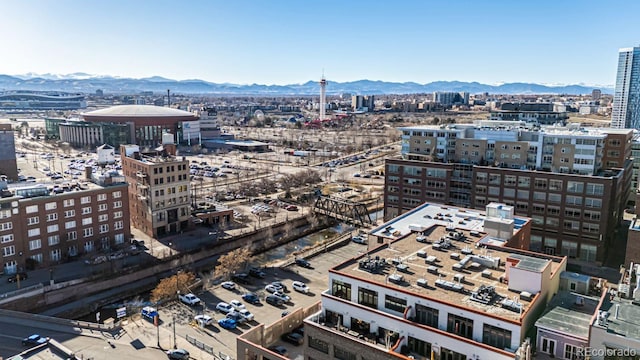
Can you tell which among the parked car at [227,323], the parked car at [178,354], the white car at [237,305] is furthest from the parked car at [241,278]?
the parked car at [178,354]

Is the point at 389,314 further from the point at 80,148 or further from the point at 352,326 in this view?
the point at 80,148

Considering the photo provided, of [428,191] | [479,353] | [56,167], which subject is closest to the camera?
[479,353]

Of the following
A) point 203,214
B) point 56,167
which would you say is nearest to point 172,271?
point 203,214

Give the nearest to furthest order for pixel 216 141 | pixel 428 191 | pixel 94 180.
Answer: pixel 94 180, pixel 428 191, pixel 216 141

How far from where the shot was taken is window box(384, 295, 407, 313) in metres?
23.5

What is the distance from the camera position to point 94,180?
60.3 m

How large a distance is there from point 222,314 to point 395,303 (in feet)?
75.6

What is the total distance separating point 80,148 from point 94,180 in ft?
342

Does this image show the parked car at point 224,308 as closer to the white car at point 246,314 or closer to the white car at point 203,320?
the white car at point 246,314

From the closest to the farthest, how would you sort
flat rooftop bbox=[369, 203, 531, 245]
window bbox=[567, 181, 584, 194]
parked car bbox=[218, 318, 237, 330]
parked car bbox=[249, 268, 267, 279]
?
flat rooftop bbox=[369, 203, 531, 245] → parked car bbox=[218, 318, 237, 330] → parked car bbox=[249, 268, 267, 279] → window bbox=[567, 181, 584, 194]

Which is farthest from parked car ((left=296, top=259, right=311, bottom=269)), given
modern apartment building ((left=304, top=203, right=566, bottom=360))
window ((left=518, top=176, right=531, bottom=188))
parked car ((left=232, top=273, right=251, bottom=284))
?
window ((left=518, top=176, right=531, bottom=188))

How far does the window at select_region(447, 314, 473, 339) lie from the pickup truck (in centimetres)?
2833

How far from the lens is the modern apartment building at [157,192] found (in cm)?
6188

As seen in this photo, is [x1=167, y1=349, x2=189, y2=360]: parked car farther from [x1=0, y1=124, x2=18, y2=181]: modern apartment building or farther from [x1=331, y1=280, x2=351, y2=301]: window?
[x1=0, y1=124, x2=18, y2=181]: modern apartment building
